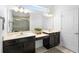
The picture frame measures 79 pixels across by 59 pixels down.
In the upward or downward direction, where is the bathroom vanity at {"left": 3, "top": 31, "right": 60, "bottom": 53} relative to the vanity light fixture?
downward

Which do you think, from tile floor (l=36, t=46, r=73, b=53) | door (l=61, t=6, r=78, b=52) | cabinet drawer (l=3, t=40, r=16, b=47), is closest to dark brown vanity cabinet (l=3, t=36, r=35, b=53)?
cabinet drawer (l=3, t=40, r=16, b=47)

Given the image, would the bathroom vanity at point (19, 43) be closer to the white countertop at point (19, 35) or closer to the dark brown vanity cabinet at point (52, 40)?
the white countertop at point (19, 35)

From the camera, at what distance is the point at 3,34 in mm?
1386

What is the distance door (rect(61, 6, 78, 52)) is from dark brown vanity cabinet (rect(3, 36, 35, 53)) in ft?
1.93

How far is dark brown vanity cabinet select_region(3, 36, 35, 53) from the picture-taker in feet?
4.73

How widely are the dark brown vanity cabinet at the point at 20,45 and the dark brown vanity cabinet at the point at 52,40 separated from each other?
0.80 feet

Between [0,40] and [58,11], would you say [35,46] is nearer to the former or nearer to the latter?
[0,40]

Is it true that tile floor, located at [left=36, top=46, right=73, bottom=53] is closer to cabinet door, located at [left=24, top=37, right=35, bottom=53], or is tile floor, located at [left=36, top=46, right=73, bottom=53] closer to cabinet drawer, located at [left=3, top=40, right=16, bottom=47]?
cabinet door, located at [left=24, top=37, right=35, bottom=53]

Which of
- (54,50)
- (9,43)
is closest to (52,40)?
(54,50)

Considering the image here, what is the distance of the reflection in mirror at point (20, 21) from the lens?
1.42 metres
